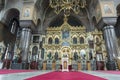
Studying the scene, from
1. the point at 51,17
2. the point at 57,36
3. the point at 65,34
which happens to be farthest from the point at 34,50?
the point at 51,17

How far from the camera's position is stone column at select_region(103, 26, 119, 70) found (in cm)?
1233

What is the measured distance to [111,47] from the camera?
13.0 meters

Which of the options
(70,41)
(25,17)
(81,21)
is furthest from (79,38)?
(25,17)

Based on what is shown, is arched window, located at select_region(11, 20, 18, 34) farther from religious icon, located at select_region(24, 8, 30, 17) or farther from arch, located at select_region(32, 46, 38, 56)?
religious icon, located at select_region(24, 8, 30, 17)

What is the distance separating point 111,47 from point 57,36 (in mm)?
8047

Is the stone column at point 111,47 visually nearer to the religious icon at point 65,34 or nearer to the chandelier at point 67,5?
the chandelier at point 67,5

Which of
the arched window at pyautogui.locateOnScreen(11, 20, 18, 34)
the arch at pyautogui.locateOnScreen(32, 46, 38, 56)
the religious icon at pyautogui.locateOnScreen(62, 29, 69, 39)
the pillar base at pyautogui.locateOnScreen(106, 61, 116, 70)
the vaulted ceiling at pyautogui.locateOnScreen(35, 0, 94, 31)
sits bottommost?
the pillar base at pyautogui.locateOnScreen(106, 61, 116, 70)

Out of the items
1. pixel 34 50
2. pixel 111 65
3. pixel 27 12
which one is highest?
pixel 27 12

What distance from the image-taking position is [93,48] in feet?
55.2

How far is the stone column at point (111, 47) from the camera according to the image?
12328mm

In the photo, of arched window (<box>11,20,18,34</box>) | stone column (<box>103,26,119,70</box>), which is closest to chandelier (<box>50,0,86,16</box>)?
stone column (<box>103,26,119,70</box>)

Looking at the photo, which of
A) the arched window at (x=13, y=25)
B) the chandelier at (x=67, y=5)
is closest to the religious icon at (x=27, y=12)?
the chandelier at (x=67, y=5)

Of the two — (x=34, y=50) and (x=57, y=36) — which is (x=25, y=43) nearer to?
(x=34, y=50)

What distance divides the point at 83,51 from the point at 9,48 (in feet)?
34.9
